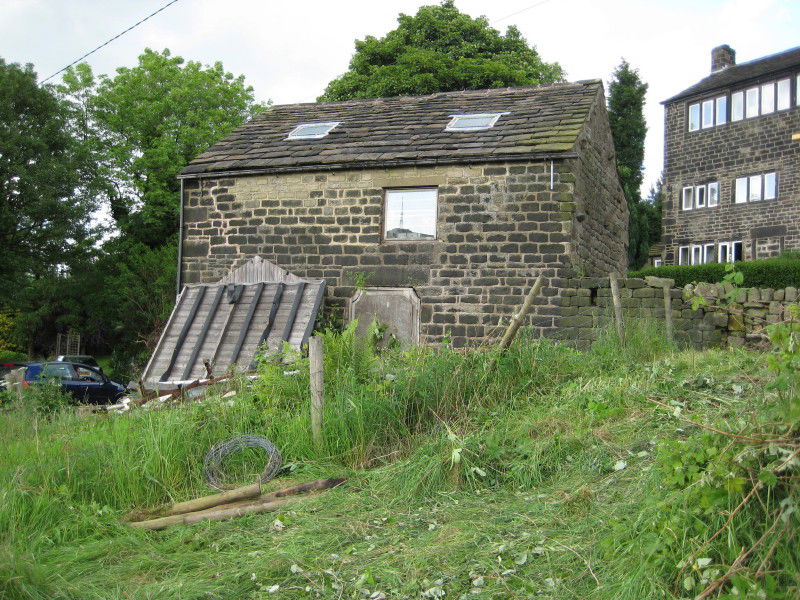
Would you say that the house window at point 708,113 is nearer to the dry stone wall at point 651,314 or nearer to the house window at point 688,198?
the house window at point 688,198

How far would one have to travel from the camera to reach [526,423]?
625cm

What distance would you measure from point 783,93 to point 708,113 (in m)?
3.29

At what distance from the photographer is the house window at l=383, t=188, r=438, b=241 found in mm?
13336

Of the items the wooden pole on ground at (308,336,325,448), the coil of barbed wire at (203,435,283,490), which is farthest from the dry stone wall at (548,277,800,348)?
the coil of barbed wire at (203,435,283,490)

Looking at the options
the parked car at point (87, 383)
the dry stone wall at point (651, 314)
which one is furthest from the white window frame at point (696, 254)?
the parked car at point (87, 383)

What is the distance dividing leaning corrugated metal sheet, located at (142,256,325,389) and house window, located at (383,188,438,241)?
1848 mm

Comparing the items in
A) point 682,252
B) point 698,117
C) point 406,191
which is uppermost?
point 698,117

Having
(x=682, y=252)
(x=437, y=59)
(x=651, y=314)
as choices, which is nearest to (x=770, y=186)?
(x=682, y=252)

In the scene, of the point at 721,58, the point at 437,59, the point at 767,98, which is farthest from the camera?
the point at 721,58

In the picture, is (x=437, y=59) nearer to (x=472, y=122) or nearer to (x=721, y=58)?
(x=472, y=122)

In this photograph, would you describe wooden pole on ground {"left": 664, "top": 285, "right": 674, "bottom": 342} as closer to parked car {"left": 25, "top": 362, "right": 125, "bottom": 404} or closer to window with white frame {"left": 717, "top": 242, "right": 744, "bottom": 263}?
parked car {"left": 25, "top": 362, "right": 125, "bottom": 404}

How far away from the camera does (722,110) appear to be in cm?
2986

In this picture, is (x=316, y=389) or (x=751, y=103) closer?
(x=316, y=389)

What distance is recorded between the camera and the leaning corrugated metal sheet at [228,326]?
11898 mm
